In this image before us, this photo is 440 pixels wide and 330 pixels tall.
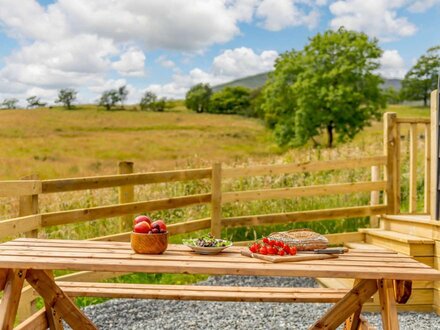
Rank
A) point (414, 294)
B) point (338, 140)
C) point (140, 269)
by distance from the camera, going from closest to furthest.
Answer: point (140, 269) → point (414, 294) → point (338, 140)

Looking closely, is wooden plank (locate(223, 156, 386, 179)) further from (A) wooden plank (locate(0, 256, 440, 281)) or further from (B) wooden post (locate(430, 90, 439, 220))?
(A) wooden plank (locate(0, 256, 440, 281))

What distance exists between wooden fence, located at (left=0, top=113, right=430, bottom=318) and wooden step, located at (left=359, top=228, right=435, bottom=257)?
39.6 inches

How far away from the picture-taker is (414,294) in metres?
5.62

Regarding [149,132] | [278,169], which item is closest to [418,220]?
[278,169]

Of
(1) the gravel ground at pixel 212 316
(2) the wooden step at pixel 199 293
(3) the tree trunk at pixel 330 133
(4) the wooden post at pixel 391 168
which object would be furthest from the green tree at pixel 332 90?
(2) the wooden step at pixel 199 293

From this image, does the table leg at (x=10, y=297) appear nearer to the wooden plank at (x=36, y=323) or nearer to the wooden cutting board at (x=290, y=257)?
the wooden plank at (x=36, y=323)

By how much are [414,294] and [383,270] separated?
277cm

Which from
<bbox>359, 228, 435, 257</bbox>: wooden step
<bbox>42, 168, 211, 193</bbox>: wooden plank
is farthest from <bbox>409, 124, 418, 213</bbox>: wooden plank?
<bbox>42, 168, 211, 193</bbox>: wooden plank

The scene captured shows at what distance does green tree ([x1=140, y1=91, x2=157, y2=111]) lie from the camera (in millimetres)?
51281

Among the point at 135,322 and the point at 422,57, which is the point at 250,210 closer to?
the point at 135,322

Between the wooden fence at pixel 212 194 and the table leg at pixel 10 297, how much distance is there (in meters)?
1.71

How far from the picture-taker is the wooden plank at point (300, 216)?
23.5 feet

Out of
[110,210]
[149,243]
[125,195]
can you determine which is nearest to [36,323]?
[149,243]

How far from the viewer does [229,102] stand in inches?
2448
